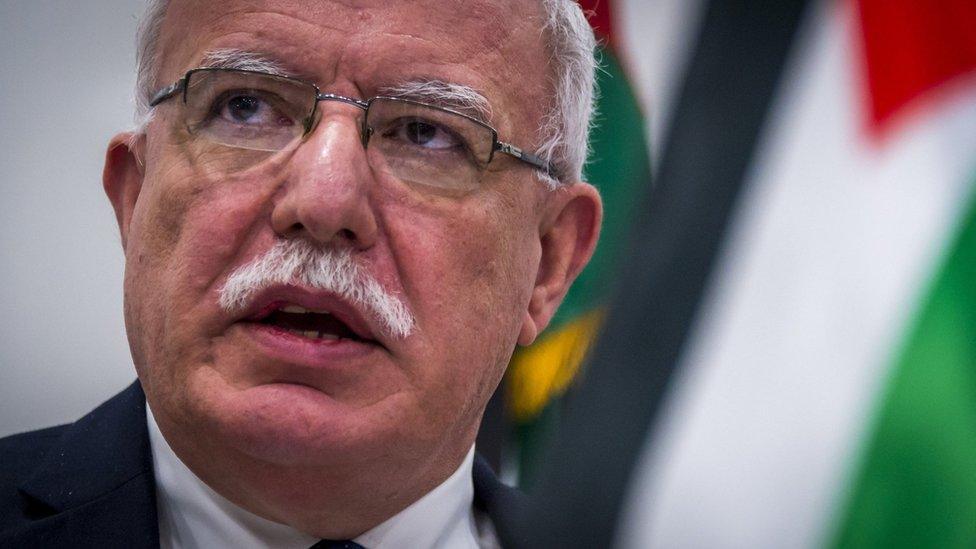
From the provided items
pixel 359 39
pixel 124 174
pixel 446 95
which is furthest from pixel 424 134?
pixel 124 174

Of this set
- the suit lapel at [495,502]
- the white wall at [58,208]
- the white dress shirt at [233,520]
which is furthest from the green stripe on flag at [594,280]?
the white wall at [58,208]

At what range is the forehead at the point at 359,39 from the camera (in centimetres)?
143

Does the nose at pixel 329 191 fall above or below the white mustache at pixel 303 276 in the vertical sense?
above

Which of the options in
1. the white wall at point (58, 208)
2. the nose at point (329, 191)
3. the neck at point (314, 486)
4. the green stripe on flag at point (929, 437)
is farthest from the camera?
the green stripe on flag at point (929, 437)

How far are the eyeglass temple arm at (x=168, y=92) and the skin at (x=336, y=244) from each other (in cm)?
2

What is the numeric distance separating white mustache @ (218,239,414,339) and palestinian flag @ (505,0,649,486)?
1.35 meters

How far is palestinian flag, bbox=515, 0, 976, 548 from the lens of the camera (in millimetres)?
2346

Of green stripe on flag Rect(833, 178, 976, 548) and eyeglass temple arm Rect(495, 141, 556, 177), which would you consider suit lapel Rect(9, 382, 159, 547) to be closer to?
eyeglass temple arm Rect(495, 141, 556, 177)

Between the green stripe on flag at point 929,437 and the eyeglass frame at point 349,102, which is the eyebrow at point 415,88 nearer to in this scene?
the eyeglass frame at point 349,102

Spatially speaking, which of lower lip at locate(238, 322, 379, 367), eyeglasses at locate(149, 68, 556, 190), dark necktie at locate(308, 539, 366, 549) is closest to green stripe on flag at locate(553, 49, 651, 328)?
eyeglasses at locate(149, 68, 556, 190)

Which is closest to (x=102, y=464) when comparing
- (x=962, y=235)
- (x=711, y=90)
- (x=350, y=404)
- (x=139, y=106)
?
(x=350, y=404)

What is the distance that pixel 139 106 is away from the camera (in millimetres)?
1650

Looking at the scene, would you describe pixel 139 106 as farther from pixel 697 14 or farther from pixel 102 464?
pixel 697 14

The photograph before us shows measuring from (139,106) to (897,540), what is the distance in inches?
92.5
